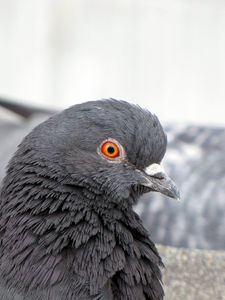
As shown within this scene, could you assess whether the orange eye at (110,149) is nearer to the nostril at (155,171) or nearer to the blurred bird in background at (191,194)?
the nostril at (155,171)

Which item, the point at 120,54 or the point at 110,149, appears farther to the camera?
the point at 120,54

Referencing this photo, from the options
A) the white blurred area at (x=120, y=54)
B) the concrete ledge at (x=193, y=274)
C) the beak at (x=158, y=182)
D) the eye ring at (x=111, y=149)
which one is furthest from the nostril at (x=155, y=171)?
the white blurred area at (x=120, y=54)

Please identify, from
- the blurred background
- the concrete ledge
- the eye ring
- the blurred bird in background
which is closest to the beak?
the eye ring

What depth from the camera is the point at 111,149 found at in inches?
173

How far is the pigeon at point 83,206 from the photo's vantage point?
4066 millimetres

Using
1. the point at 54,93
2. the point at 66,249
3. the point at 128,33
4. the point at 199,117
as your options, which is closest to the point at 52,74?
the point at 54,93

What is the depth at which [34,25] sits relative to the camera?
1227 centimetres

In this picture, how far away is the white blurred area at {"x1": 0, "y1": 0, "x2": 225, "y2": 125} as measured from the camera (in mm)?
12188

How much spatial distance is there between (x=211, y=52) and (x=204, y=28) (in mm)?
348

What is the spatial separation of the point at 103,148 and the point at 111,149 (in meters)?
0.04

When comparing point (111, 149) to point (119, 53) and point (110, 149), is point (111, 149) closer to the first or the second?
point (110, 149)

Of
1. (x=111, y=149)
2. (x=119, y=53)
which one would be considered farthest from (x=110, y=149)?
(x=119, y=53)

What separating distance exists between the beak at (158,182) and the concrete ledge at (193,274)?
30.7 inches

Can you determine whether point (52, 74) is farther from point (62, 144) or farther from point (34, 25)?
point (62, 144)
